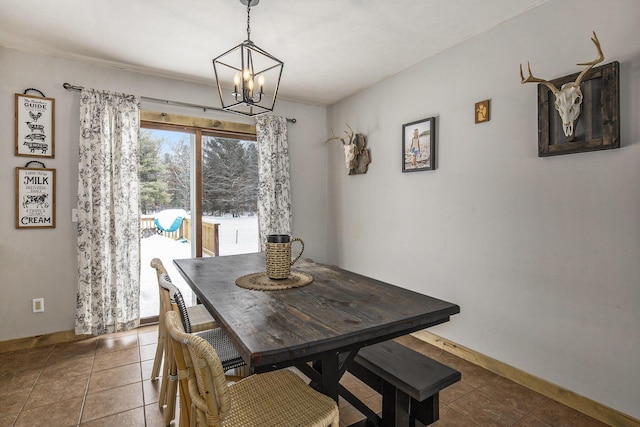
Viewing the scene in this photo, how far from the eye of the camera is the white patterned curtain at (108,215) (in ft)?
9.70

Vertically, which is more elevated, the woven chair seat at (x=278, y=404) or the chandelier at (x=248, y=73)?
the chandelier at (x=248, y=73)

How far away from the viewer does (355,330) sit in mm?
1147

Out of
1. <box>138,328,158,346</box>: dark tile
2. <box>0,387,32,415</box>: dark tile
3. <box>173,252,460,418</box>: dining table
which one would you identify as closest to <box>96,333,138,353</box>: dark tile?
<box>138,328,158,346</box>: dark tile

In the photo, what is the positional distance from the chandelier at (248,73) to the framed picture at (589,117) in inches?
68.0

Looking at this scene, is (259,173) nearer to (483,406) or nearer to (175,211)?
(175,211)

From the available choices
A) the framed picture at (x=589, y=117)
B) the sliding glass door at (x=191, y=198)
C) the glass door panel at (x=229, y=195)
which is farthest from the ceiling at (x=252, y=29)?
the glass door panel at (x=229, y=195)

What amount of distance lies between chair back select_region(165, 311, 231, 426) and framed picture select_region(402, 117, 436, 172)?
2.55 meters

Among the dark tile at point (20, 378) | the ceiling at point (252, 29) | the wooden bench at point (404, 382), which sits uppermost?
the ceiling at point (252, 29)

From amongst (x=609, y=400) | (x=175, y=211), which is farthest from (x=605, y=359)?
(x=175, y=211)

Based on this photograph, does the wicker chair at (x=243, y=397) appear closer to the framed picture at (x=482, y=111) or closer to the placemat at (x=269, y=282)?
the placemat at (x=269, y=282)

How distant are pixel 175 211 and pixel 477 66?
3.25 metres

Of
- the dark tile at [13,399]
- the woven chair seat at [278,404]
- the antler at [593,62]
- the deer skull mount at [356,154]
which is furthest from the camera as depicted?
the deer skull mount at [356,154]

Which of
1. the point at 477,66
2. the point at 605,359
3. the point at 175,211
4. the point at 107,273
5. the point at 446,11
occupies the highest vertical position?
the point at 446,11

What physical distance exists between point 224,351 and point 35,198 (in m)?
2.42
